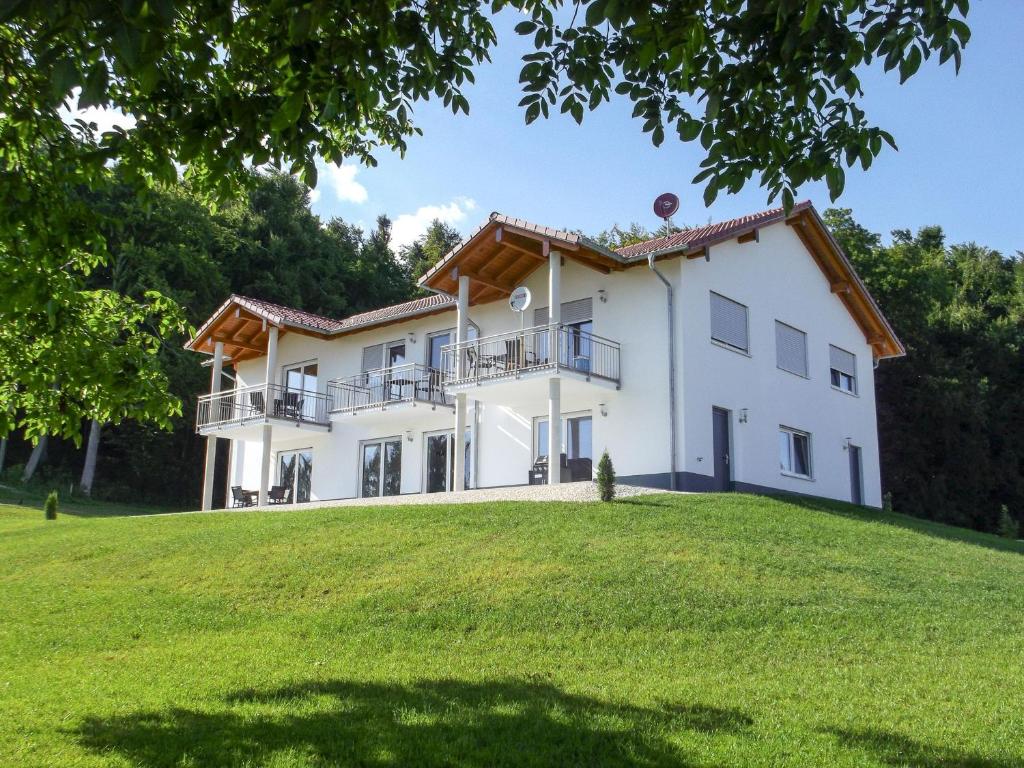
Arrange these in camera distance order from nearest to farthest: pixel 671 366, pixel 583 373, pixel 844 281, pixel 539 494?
pixel 539 494, pixel 583 373, pixel 671 366, pixel 844 281

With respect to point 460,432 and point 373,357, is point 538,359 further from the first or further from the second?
point 373,357

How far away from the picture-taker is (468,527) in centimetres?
1476

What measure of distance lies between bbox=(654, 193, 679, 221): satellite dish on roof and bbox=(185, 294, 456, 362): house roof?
18.6 ft

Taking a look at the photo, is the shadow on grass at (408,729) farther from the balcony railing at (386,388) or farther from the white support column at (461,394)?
the balcony railing at (386,388)

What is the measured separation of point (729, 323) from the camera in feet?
71.3

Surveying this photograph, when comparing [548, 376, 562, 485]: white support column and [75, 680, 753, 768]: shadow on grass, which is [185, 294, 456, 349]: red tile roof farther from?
[75, 680, 753, 768]: shadow on grass

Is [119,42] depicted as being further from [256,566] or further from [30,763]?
[256,566]

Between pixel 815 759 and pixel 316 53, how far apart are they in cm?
560

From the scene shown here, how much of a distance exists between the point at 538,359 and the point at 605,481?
190 inches

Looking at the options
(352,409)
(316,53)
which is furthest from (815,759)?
(352,409)

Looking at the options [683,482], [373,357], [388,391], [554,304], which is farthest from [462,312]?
[683,482]

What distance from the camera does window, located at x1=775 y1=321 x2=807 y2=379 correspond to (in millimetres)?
23438

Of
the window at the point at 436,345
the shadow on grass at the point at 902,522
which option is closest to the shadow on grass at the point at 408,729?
the shadow on grass at the point at 902,522

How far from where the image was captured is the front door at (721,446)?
2064 cm
